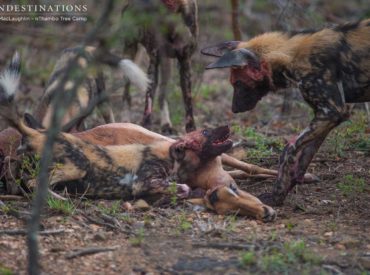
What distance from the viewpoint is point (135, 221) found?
502 cm

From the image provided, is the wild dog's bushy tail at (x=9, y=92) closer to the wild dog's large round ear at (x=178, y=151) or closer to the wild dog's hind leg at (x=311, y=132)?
the wild dog's large round ear at (x=178, y=151)

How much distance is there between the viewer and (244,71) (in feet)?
18.9

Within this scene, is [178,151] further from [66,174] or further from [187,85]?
[187,85]

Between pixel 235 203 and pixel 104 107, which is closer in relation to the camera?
pixel 235 203

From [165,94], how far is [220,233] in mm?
3997

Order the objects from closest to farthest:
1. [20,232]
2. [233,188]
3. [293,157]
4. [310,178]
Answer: [20,232], [233,188], [293,157], [310,178]

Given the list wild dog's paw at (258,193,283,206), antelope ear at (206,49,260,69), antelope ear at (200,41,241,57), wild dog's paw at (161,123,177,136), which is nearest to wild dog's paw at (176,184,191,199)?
wild dog's paw at (258,193,283,206)

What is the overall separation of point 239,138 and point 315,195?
1.77 m

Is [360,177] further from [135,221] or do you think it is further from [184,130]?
[184,130]

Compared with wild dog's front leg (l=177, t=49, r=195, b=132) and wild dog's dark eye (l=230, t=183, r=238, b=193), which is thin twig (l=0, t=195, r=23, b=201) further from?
wild dog's front leg (l=177, t=49, r=195, b=132)

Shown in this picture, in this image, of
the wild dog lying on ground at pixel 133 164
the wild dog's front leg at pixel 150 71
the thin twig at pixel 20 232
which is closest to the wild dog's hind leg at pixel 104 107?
the wild dog's front leg at pixel 150 71

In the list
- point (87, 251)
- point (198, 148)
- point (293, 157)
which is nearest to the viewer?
point (87, 251)

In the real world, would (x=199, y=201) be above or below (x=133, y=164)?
A: below

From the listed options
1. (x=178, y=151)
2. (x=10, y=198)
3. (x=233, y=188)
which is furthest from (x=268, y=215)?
(x=10, y=198)
